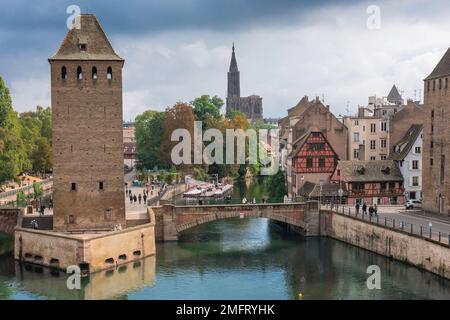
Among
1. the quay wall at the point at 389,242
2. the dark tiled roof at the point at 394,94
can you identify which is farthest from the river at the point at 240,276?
the dark tiled roof at the point at 394,94

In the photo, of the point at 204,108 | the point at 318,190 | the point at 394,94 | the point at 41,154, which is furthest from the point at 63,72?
the point at 394,94

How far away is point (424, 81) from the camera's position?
6175 cm

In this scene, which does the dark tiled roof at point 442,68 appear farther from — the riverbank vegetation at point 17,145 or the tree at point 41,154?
the tree at point 41,154

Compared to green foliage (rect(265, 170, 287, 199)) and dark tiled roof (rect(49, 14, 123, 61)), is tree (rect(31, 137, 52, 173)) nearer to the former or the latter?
green foliage (rect(265, 170, 287, 199))

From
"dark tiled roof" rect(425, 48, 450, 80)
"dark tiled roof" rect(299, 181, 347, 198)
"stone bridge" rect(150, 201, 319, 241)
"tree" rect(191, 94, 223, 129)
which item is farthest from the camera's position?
"tree" rect(191, 94, 223, 129)

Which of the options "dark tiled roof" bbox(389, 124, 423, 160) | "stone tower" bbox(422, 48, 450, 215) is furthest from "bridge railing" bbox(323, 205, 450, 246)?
"dark tiled roof" bbox(389, 124, 423, 160)

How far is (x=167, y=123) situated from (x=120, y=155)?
49.4 m

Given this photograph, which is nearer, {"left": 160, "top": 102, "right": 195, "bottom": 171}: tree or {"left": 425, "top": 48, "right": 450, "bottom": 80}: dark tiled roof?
{"left": 425, "top": 48, "right": 450, "bottom": 80}: dark tiled roof

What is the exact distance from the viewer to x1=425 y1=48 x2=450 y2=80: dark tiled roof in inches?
2287

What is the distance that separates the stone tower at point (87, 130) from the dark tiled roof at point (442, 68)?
27.7 meters

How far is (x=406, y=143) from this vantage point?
72375 millimetres

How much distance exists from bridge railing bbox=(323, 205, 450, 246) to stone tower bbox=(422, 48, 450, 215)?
560 cm

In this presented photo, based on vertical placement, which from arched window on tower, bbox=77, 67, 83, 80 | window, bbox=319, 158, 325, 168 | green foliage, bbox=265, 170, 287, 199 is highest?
arched window on tower, bbox=77, 67, 83, 80

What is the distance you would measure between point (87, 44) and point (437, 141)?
103 feet
